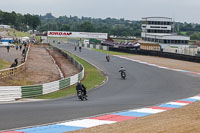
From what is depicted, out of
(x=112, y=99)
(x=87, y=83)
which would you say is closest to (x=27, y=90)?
(x=112, y=99)

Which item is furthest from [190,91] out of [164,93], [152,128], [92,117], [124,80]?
[152,128]

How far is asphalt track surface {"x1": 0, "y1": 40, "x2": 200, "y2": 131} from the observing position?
47.9 feet

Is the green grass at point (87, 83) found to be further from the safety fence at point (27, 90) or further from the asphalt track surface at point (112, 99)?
the asphalt track surface at point (112, 99)

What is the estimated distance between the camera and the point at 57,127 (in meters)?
13.0

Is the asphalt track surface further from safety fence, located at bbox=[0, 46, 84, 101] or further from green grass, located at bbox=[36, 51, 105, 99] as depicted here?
safety fence, located at bbox=[0, 46, 84, 101]

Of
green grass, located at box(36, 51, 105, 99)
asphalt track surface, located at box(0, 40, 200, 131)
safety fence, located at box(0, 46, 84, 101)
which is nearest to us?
asphalt track surface, located at box(0, 40, 200, 131)

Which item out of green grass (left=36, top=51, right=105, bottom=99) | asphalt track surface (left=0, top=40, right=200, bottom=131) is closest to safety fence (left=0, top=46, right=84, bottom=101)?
green grass (left=36, top=51, right=105, bottom=99)

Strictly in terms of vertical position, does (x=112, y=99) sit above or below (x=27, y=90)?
below

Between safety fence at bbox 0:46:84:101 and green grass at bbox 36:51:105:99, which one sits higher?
safety fence at bbox 0:46:84:101

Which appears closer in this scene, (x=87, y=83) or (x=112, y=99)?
(x=112, y=99)

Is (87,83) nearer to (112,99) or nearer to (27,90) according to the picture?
(27,90)

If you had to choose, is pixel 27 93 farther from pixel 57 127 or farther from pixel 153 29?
pixel 153 29

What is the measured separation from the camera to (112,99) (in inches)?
868

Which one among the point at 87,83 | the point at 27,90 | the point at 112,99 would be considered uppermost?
the point at 27,90
